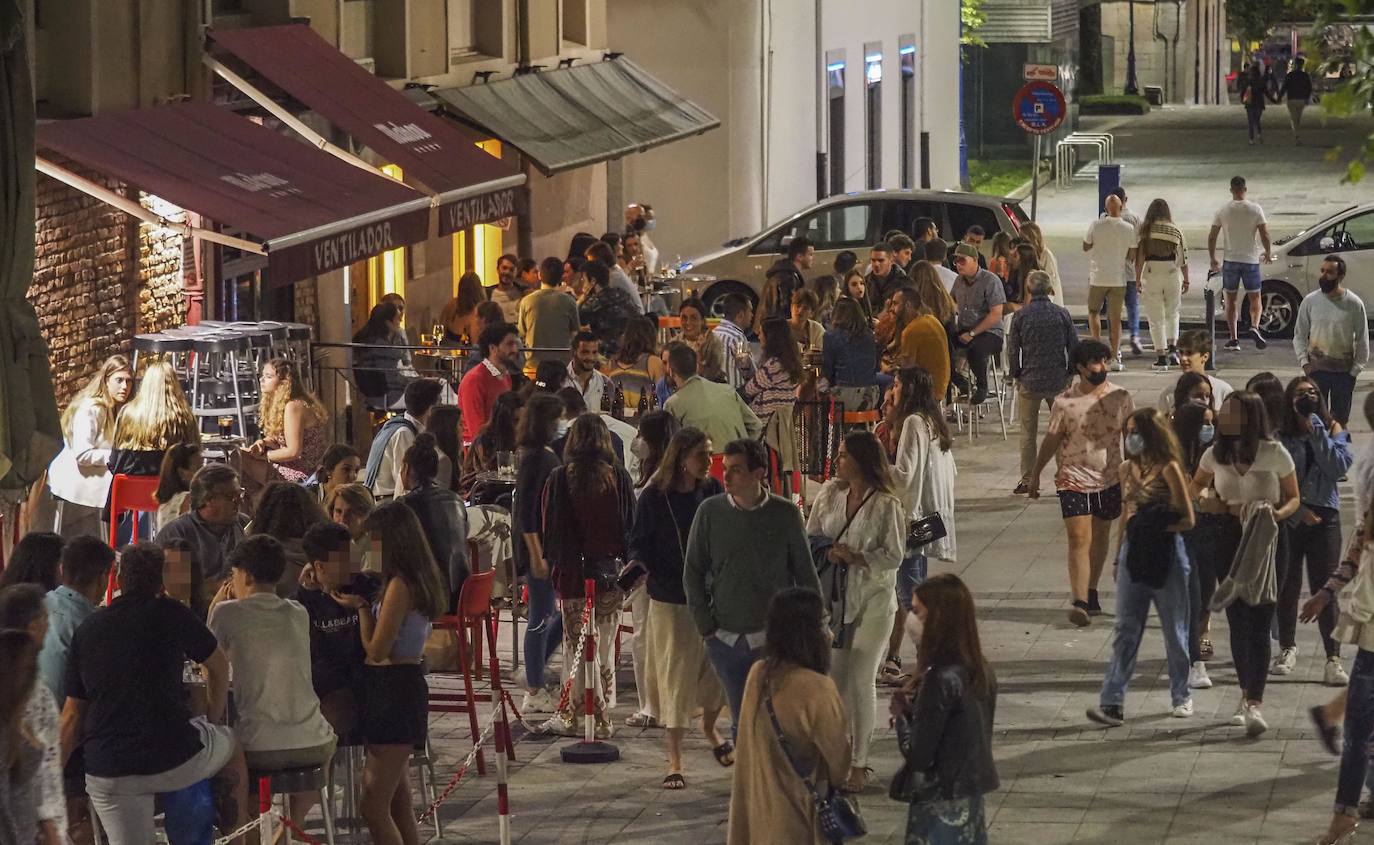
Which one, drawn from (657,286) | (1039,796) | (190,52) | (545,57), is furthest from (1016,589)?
(545,57)

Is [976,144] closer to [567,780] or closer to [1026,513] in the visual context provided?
[1026,513]

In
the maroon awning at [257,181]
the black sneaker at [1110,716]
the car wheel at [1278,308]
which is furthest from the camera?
the car wheel at [1278,308]

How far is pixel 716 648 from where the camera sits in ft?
36.3

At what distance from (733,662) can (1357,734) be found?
107 inches

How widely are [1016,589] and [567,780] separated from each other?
5.21 metres

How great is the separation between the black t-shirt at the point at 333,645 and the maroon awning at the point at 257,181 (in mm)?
6141

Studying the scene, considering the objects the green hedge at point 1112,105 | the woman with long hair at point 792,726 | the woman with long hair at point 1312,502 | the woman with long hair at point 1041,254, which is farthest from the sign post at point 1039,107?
the green hedge at point 1112,105

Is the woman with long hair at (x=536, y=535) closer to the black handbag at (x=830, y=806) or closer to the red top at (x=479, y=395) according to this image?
the red top at (x=479, y=395)

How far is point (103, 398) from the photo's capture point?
14.1 metres

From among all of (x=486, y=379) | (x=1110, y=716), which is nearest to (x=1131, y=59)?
(x=486, y=379)

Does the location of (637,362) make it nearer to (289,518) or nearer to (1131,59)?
(289,518)

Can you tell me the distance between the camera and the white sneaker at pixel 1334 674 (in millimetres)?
13523

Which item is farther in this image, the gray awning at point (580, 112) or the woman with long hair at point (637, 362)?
the gray awning at point (580, 112)

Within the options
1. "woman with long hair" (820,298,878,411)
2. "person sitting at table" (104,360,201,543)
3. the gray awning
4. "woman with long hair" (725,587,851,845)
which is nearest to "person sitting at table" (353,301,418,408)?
"woman with long hair" (820,298,878,411)
